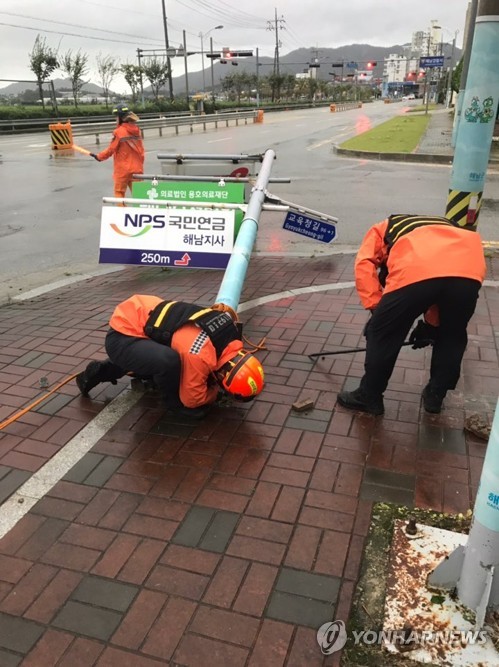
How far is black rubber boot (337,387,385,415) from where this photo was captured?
352 cm

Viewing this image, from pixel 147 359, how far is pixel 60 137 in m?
20.4

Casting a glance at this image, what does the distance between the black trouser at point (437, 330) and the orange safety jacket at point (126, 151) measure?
6.34 metres

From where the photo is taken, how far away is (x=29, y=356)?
179 inches

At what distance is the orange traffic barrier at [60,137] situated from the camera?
20.9m

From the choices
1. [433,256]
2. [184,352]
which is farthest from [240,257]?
[433,256]

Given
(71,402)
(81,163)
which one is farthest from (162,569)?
(81,163)

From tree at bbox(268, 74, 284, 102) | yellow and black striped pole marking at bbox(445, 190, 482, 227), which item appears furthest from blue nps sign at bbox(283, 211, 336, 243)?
tree at bbox(268, 74, 284, 102)

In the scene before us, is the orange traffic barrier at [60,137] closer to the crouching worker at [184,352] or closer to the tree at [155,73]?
the crouching worker at [184,352]

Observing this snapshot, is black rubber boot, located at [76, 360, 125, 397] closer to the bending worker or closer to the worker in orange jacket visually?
the bending worker

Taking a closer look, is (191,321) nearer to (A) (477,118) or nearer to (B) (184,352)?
(B) (184,352)

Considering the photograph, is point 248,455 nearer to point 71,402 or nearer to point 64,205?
point 71,402

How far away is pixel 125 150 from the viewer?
845cm

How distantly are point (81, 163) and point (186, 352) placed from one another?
648 inches

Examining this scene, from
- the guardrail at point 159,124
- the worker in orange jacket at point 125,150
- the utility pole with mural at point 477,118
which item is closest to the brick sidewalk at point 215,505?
the utility pole with mural at point 477,118
